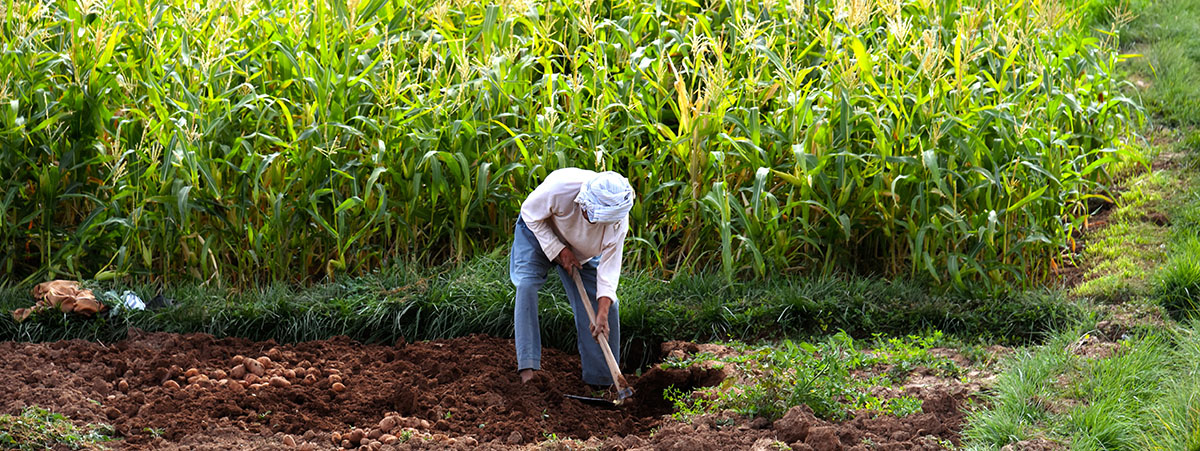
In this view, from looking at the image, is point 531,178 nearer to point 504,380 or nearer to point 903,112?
point 504,380

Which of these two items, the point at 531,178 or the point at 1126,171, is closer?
the point at 531,178

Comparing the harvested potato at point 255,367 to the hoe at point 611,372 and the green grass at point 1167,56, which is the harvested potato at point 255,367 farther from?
the green grass at point 1167,56

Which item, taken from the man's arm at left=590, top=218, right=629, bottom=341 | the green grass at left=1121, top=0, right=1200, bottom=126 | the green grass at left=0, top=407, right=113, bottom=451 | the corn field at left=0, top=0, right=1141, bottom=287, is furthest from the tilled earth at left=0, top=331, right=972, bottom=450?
the green grass at left=1121, top=0, right=1200, bottom=126

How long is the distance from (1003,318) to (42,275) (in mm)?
5069

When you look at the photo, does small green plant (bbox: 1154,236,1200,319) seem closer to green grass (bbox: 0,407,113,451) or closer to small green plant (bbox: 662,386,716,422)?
small green plant (bbox: 662,386,716,422)

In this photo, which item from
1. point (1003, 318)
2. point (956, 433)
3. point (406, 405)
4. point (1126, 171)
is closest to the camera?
point (956, 433)

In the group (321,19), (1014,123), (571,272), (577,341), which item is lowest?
(577,341)

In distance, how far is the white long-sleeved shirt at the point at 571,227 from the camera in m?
4.82

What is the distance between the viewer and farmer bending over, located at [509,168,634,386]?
458cm

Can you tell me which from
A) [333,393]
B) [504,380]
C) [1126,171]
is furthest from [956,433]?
[1126,171]

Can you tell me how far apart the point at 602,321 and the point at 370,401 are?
1056 mm

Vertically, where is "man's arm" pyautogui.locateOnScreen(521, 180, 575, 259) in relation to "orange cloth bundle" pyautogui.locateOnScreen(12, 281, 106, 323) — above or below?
above

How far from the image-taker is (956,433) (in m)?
4.24

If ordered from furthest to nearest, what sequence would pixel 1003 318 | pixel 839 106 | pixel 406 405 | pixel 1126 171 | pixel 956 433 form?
pixel 1126 171
pixel 839 106
pixel 1003 318
pixel 406 405
pixel 956 433
